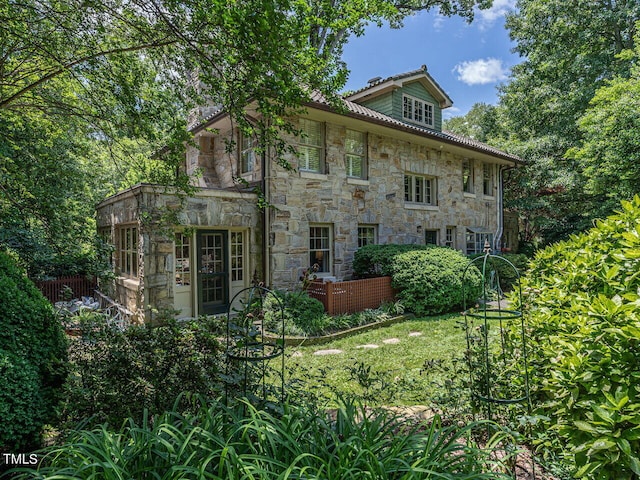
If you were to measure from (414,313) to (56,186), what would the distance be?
900 cm

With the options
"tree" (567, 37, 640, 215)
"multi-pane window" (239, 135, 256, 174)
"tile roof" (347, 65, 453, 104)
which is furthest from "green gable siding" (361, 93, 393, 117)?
"tree" (567, 37, 640, 215)

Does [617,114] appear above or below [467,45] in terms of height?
below

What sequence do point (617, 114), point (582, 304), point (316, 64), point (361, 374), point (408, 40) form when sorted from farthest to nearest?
point (408, 40) → point (617, 114) → point (316, 64) → point (361, 374) → point (582, 304)

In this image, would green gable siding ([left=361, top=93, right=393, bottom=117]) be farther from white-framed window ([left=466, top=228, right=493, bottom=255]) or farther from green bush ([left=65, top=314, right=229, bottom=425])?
green bush ([left=65, top=314, right=229, bottom=425])

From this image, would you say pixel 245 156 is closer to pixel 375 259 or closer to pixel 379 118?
pixel 379 118

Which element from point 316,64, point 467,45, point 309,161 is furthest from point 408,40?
point 316,64

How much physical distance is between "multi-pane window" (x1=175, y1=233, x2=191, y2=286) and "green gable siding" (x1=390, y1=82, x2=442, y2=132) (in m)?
8.07

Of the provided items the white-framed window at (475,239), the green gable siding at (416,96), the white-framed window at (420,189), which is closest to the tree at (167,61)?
the green gable siding at (416,96)

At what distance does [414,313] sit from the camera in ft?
29.6

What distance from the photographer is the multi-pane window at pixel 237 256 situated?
8.88 m

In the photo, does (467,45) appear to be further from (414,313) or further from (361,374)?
(361,374)

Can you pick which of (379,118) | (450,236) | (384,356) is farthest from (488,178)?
(384,356)

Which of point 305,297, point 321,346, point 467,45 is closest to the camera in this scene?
point 321,346

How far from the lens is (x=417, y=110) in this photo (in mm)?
13047
